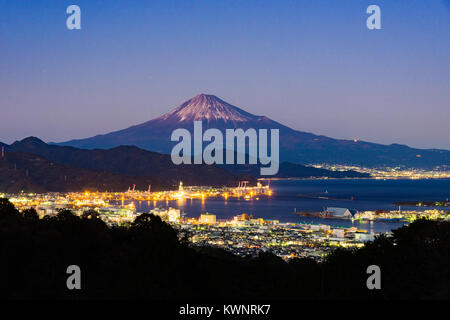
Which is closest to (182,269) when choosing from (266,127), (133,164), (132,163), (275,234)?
(275,234)

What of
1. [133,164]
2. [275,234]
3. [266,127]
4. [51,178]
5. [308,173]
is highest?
[266,127]

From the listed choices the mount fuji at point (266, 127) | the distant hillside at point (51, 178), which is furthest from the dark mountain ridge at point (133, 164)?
the mount fuji at point (266, 127)

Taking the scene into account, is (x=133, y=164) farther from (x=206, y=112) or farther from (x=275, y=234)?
(x=275, y=234)

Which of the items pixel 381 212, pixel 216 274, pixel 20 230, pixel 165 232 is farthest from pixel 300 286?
pixel 381 212

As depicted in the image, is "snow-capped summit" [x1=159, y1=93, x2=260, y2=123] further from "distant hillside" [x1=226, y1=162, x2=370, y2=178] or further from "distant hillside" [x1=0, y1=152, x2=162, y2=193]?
"distant hillside" [x1=0, y1=152, x2=162, y2=193]

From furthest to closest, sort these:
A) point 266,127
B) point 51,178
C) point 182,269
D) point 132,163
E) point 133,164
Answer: point 266,127 < point 132,163 < point 133,164 < point 51,178 < point 182,269

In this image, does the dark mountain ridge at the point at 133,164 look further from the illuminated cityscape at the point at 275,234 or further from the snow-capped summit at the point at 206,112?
the illuminated cityscape at the point at 275,234

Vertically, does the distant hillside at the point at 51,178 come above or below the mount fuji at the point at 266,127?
below
